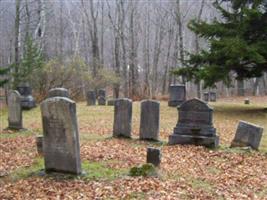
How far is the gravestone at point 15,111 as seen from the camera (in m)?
17.4

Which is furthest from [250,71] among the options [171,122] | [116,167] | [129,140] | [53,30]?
[53,30]

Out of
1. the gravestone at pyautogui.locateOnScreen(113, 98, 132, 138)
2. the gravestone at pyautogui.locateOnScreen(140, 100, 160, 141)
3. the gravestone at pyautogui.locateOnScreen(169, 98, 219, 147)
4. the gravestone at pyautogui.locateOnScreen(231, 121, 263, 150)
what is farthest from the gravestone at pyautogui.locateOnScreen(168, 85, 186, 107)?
the gravestone at pyautogui.locateOnScreen(231, 121, 263, 150)

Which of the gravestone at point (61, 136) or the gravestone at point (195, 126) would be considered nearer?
the gravestone at point (61, 136)

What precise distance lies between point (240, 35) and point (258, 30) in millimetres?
1252

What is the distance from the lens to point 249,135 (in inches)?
546

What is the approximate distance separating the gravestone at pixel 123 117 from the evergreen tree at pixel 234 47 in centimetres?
802

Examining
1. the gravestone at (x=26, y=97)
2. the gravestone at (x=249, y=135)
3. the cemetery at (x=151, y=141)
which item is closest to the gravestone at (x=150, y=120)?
the cemetery at (x=151, y=141)

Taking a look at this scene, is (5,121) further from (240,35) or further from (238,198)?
(238,198)

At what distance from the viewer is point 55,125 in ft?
32.0

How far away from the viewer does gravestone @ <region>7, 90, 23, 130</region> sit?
1741 centimetres

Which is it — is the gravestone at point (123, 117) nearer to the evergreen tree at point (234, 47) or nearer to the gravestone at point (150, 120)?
the gravestone at point (150, 120)

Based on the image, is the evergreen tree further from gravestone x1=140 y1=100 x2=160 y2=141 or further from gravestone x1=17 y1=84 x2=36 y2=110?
gravestone x1=140 y1=100 x2=160 y2=141

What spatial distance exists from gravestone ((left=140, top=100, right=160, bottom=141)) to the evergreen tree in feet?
26.1

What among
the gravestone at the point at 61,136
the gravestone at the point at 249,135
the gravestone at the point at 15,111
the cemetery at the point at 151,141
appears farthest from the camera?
the gravestone at the point at 15,111
